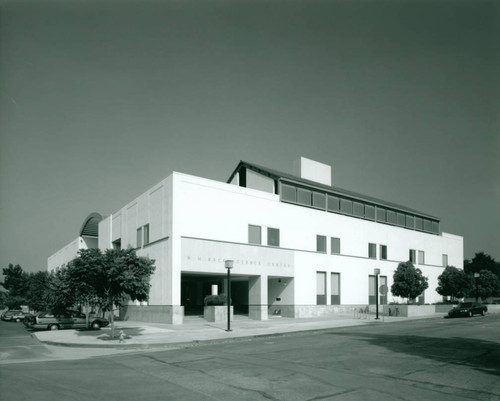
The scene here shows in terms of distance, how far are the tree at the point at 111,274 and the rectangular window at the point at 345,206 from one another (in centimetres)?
2813

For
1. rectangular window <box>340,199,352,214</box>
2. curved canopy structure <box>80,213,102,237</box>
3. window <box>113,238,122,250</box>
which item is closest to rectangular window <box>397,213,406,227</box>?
rectangular window <box>340,199,352,214</box>

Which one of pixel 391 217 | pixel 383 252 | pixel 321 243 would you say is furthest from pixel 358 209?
pixel 321 243

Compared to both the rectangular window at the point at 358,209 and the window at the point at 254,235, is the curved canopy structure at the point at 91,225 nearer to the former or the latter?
the window at the point at 254,235

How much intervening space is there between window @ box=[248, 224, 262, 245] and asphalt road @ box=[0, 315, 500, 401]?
2016 cm

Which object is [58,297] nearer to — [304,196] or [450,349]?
[304,196]

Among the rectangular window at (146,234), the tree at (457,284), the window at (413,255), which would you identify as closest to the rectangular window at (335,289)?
the window at (413,255)

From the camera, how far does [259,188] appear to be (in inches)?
1772

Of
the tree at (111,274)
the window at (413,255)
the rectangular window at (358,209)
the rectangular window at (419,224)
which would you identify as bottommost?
the tree at (111,274)

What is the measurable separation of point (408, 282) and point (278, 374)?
115 feet

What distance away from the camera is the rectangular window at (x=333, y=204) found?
48031mm

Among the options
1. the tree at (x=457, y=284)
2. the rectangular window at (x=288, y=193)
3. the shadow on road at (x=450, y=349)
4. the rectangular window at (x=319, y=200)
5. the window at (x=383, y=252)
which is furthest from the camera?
the tree at (x=457, y=284)

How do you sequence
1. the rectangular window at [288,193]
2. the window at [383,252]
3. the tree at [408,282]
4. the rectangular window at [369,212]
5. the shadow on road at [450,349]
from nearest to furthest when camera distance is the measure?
1. the shadow on road at [450,349]
2. the rectangular window at [288,193]
3. the tree at [408,282]
4. the rectangular window at [369,212]
5. the window at [383,252]

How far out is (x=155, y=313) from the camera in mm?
36844

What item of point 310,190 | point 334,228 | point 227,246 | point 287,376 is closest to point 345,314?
point 334,228
